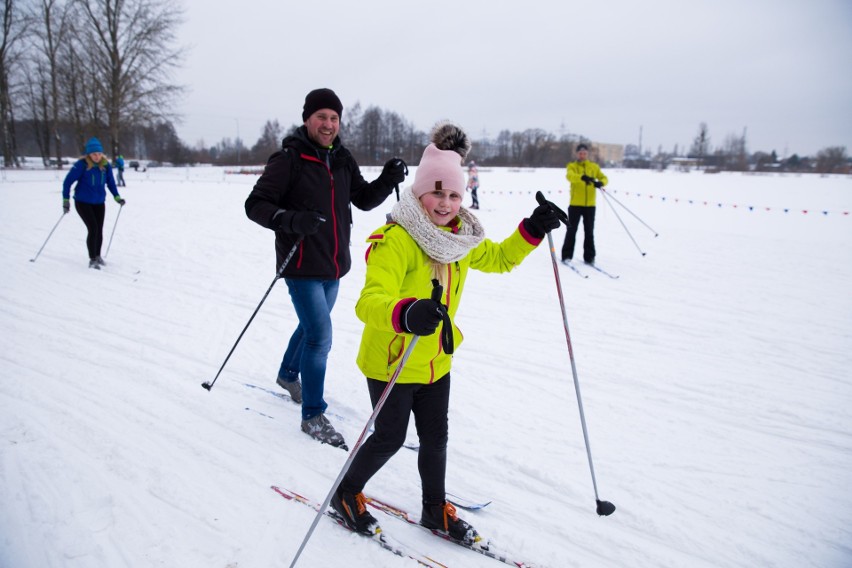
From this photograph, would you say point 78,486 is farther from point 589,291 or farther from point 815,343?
point 815,343

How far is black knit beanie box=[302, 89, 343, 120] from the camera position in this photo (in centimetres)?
258

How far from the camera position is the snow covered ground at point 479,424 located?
83.3 inches

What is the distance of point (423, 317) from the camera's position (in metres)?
1.54

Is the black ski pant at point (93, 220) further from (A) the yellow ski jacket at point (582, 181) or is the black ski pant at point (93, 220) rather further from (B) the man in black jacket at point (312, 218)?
(A) the yellow ski jacket at point (582, 181)

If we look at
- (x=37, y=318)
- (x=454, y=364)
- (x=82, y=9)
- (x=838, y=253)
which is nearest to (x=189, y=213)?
(x=37, y=318)

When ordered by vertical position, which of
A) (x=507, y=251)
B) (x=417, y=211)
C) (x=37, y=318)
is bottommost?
(x=37, y=318)

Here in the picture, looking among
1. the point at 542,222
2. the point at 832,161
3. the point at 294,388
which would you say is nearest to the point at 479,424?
the point at 294,388

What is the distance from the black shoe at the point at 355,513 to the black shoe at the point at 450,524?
0.85ft

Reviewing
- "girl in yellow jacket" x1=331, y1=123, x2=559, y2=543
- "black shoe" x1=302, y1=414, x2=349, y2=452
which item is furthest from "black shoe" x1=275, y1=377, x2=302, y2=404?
"girl in yellow jacket" x1=331, y1=123, x2=559, y2=543

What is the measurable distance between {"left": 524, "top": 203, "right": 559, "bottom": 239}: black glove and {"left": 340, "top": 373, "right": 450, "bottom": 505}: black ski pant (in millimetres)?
796

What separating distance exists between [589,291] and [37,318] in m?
6.28

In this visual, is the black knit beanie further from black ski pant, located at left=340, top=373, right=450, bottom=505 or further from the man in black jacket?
black ski pant, located at left=340, top=373, right=450, bottom=505

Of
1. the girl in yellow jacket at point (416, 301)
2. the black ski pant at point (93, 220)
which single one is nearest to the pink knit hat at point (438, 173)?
the girl in yellow jacket at point (416, 301)

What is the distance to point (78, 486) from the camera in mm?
2285
